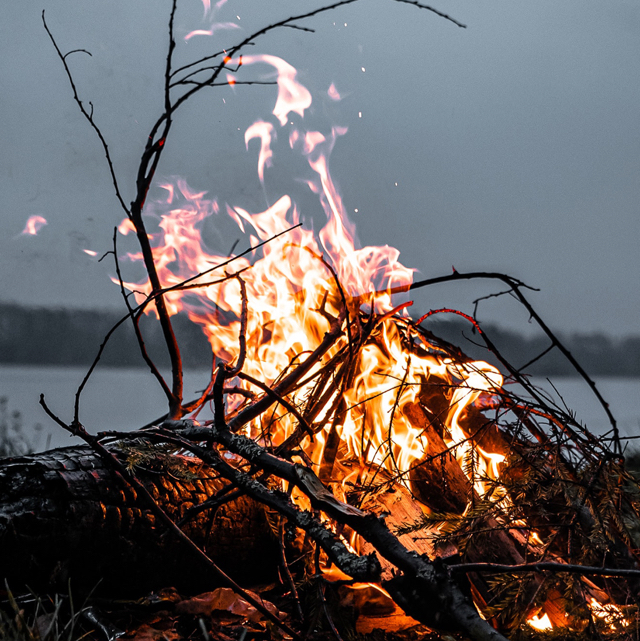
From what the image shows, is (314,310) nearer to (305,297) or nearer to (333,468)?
(305,297)

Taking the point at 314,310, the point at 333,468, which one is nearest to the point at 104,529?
the point at 333,468

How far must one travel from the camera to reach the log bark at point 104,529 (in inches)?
55.7

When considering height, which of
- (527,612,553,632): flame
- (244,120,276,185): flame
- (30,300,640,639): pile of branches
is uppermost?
(244,120,276,185): flame

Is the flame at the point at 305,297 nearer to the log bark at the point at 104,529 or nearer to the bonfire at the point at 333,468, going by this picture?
the bonfire at the point at 333,468

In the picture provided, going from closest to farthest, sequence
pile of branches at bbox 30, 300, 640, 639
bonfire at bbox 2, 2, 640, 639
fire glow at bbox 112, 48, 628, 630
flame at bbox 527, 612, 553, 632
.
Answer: pile of branches at bbox 30, 300, 640, 639
bonfire at bbox 2, 2, 640, 639
flame at bbox 527, 612, 553, 632
fire glow at bbox 112, 48, 628, 630

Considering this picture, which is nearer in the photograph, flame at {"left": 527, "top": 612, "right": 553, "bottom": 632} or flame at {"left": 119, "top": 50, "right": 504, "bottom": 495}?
flame at {"left": 527, "top": 612, "right": 553, "bottom": 632}

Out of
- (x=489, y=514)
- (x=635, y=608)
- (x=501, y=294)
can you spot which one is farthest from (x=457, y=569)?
(x=501, y=294)

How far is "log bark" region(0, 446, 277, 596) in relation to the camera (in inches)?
55.7

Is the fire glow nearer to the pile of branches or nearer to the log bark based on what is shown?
the pile of branches

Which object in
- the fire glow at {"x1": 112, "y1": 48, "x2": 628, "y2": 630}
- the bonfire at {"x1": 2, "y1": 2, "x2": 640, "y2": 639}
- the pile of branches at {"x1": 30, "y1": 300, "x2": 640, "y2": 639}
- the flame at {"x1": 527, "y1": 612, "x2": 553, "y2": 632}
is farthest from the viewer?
the fire glow at {"x1": 112, "y1": 48, "x2": 628, "y2": 630}

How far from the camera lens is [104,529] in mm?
1506

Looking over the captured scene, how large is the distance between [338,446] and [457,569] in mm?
1079

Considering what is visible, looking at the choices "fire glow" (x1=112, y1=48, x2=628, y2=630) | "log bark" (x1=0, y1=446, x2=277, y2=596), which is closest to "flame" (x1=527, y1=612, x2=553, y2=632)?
"fire glow" (x1=112, y1=48, x2=628, y2=630)

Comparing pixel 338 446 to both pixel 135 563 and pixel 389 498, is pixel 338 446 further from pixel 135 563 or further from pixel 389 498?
pixel 135 563
